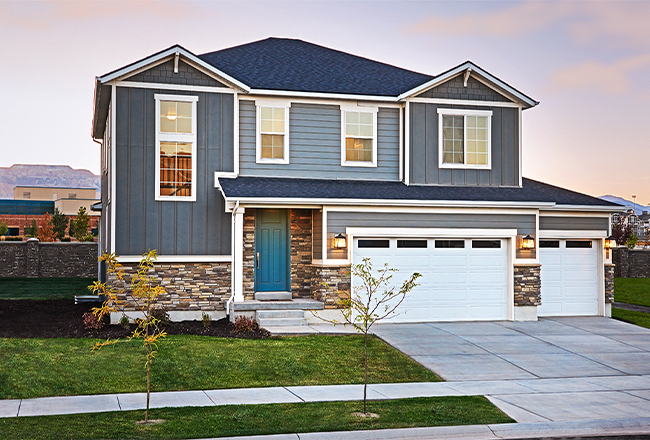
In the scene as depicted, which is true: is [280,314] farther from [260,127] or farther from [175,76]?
[175,76]

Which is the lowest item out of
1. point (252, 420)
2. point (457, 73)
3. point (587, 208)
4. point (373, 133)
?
point (252, 420)

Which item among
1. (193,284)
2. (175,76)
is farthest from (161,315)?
(175,76)

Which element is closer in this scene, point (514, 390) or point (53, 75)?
point (514, 390)

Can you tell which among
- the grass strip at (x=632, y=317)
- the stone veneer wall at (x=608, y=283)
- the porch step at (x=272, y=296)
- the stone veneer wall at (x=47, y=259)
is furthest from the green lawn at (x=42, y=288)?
the grass strip at (x=632, y=317)

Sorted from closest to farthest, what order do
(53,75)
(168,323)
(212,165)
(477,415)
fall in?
(477,415), (168,323), (212,165), (53,75)

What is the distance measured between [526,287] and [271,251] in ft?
22.9

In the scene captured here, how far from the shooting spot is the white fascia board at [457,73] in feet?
57.8

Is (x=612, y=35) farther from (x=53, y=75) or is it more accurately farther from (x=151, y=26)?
(x=53, y=75)

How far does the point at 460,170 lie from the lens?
59.6 feet

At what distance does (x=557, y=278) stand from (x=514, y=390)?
8.68m

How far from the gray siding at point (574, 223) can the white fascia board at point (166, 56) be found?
9.16 m

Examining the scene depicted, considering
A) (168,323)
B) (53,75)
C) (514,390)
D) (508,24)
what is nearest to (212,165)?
(168,323)

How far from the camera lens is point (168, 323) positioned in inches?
597

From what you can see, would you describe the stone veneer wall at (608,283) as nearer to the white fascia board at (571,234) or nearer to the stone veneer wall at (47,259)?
the white fascia board at (571,234)
